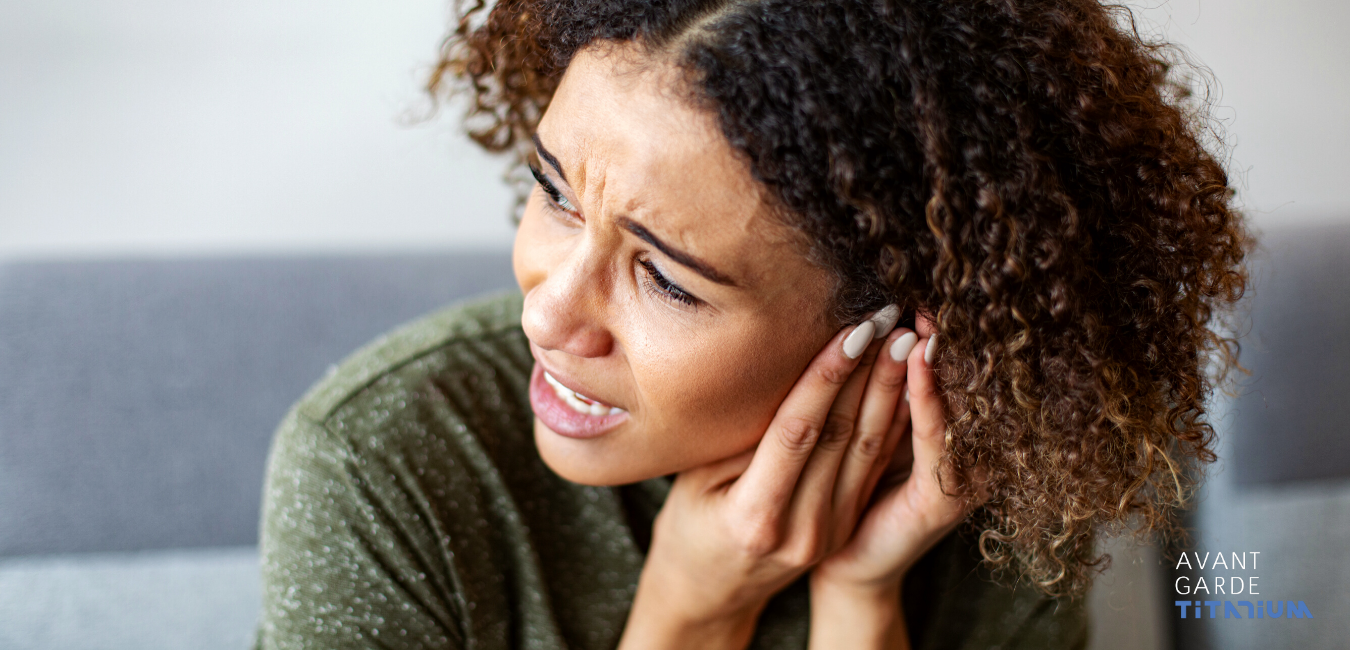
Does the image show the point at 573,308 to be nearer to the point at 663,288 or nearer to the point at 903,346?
the point at 663,288

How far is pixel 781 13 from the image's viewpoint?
0.76 metres

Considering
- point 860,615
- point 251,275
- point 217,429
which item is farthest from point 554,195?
point 217,429

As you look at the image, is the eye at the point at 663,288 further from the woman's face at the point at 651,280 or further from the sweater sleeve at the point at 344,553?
the sweater sleeve at the point at 344,553

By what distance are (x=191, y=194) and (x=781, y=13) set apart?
1.41 m

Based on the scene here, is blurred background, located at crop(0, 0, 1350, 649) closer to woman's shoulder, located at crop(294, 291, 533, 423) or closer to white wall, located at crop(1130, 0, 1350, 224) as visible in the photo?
white wall, located at crop(1130, 0, 1350, 224)

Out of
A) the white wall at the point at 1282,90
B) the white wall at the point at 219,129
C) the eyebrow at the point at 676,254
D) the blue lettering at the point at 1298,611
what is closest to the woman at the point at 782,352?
the eyebrow at the point at 676,254

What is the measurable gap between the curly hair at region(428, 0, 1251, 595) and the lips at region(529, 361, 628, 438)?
0.30 metres

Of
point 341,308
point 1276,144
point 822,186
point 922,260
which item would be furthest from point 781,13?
point 1276,144

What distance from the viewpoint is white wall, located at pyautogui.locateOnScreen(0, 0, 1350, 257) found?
158cm

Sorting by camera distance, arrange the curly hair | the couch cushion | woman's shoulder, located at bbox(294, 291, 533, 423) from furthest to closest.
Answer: the couch cushion → woman's shoulder, located at bbox(294, 291, 533, 423) → the curly hair

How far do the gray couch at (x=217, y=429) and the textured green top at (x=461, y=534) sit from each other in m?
0.42

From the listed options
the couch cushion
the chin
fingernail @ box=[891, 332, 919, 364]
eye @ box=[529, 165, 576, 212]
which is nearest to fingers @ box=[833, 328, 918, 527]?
fingernail @ box=[891, 332, 919, 364]

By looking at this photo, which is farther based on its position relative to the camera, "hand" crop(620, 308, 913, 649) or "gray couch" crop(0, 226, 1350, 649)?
"gray couch" crop(0, 226, 1350, 649)

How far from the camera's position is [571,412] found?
101 cm
